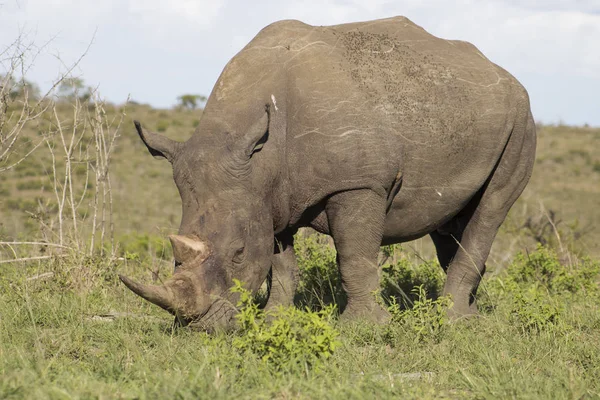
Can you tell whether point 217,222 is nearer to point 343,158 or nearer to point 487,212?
point 343,158

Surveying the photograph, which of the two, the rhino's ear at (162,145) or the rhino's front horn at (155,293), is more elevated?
the rhino's ear at (162,145)

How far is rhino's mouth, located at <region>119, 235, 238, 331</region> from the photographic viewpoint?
191 inches

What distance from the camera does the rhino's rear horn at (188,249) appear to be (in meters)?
4.92

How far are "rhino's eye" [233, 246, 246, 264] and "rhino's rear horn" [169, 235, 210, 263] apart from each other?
0.22m

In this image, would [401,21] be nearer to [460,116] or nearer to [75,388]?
[460,116]

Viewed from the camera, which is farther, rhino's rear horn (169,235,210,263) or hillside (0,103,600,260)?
hillside (0,103,600,260)

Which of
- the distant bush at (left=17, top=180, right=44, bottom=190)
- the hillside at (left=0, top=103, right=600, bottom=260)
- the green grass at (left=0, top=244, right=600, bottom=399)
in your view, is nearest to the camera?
the green grass at (left=0, top=244, right=600, bottom=399)

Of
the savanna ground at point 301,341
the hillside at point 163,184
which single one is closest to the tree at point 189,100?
the hillside at point 163,184

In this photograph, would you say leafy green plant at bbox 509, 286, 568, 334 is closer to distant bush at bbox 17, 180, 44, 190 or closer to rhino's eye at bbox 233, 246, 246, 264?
rhino's eye at bbox 233, 246, 246, 264

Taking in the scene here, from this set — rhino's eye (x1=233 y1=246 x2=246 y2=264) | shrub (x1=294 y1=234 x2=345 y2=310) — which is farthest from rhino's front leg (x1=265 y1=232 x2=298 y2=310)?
rhino's eye (x1=233 y1=246 x2=246 y2=264)

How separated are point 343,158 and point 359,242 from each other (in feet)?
2.16

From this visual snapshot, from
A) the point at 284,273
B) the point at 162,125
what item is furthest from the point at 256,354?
the point at 162,125

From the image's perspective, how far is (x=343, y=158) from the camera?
5500mm

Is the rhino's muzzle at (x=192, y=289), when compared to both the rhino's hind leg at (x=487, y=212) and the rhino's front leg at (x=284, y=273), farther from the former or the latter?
the rhino's hind leg at (x=487, y=212)
